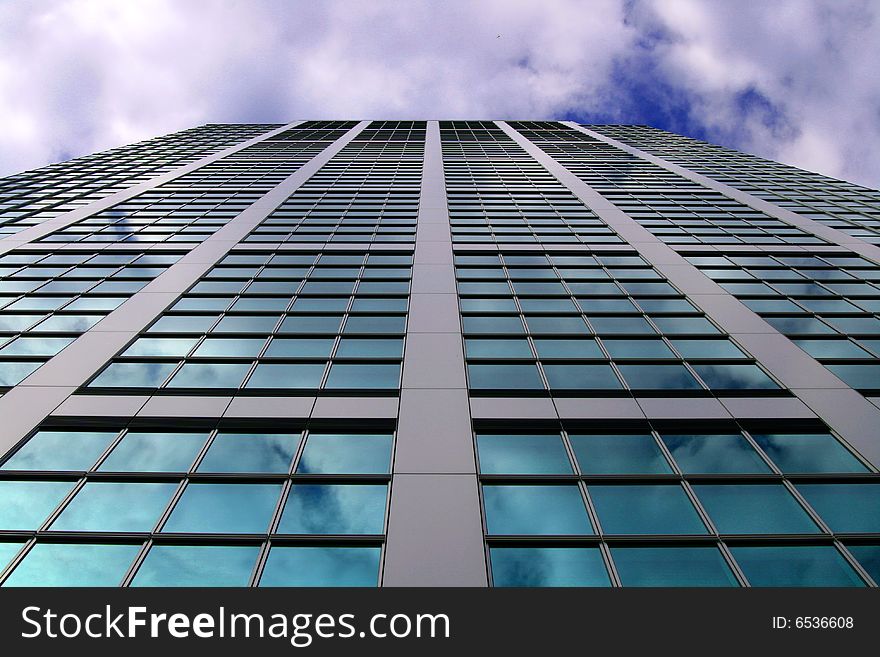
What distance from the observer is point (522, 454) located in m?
11.6

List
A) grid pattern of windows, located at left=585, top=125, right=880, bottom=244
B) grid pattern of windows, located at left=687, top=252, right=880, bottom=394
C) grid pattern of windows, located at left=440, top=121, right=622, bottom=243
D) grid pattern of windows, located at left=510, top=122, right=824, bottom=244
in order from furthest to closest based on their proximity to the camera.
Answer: grid pattern of windows, located at left=585, top=125, right=880, bottom=244 → grid pattern of windows, located at left=510, top=122, right=824, bottom=244 → grid pattern of windows, located at left=440, top=121, right=622, bottom=243 → grid pattern of windows, located at left=687, top=252, right=880, bottom=394

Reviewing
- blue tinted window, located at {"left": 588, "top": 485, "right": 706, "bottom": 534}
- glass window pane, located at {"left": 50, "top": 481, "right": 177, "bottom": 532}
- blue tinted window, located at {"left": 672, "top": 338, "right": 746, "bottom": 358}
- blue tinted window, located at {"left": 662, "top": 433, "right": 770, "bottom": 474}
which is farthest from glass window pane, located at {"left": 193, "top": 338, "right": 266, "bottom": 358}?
blue tinted window, located at {"left": 672, "top": 338, "right": 746, "bottom": 358}

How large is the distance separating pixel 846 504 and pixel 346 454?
9.66 meters

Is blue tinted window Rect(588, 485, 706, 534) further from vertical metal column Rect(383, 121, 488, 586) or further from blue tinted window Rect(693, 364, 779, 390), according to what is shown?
blue tinted window Rect(693, 364, 779, 390)

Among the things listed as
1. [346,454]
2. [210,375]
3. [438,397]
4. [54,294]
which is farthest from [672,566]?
[54,294]

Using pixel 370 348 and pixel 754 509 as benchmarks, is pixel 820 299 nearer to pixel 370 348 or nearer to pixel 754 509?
pixel 754 509

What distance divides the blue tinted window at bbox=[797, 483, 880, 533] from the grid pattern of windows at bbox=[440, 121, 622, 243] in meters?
15.4

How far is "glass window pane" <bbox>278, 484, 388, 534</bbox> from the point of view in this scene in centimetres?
965

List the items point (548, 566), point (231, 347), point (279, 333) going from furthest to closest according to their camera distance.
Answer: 1. point (279, 333)
2. point (231, 347)
3. point (548, 566)

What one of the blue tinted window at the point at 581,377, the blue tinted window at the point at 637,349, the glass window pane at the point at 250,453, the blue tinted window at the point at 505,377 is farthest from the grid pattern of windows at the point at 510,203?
the glass window pane at the point at 250,453

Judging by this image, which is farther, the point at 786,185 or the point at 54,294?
the point at 786,185

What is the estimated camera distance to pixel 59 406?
41.6ft

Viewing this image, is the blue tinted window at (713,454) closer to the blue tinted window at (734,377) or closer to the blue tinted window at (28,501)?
the blue tinted window at (734,377)

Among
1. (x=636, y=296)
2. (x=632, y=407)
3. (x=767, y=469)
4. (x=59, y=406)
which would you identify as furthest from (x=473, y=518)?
(x=636, y=296)
